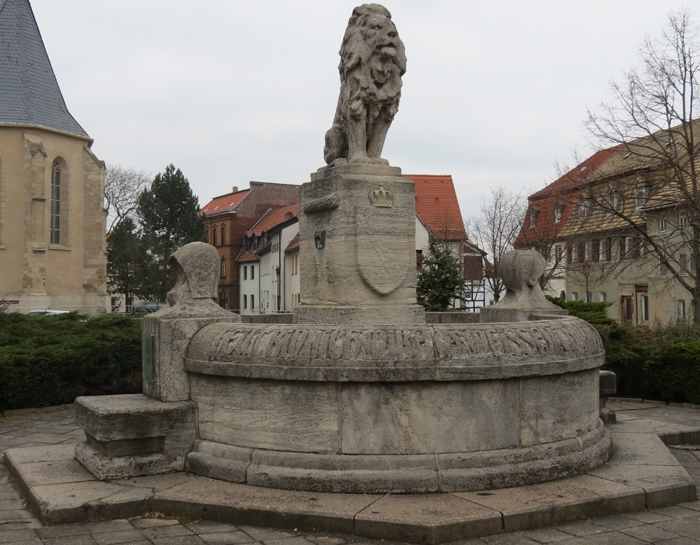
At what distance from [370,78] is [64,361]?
19.8ft

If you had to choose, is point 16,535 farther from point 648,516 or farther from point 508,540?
point 648,516

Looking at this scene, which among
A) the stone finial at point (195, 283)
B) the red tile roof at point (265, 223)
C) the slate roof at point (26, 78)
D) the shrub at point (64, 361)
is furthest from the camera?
the red tile roof at point (265, 223)

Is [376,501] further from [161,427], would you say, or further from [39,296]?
[39,296]

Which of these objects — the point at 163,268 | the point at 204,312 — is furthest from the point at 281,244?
the point at 204,312

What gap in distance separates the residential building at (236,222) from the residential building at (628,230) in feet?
95.9

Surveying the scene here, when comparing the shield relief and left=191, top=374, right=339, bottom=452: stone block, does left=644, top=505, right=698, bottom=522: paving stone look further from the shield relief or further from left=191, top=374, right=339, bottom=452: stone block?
the shield relief

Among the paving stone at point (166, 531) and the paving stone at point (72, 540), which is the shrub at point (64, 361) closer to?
the paving stone at point (72, 540)

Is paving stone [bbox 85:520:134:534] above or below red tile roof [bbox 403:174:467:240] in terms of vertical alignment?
below

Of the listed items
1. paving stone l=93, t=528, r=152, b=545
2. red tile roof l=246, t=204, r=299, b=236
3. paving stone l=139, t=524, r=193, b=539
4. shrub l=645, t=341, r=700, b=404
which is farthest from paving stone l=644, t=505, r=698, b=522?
red tile roof l=246, t=204, r=299, b=236

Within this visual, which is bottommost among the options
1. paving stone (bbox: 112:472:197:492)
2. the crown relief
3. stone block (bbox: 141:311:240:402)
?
paving stone (bbox: 112:472:197:492)

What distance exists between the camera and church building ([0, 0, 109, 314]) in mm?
33844

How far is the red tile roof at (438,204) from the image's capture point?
37.1m

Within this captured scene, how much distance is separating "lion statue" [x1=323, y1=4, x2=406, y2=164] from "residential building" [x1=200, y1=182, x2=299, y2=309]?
54476 millimetres

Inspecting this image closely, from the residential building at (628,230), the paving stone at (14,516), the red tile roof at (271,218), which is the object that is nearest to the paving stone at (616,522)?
the paving stone at (14,516)
